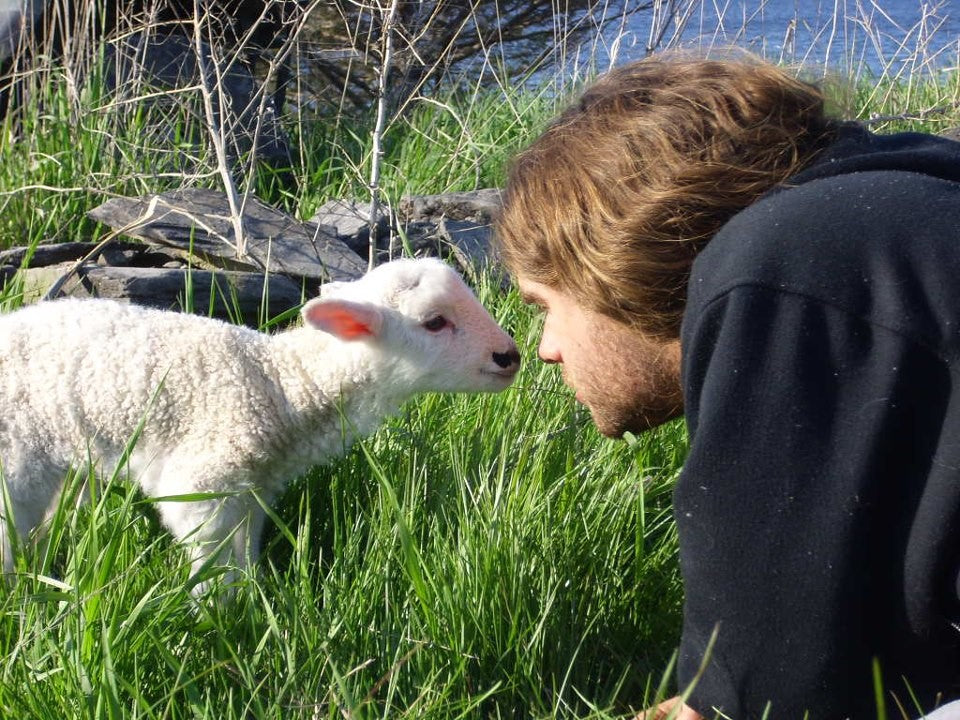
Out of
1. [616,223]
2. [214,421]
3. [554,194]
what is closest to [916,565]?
[616,223]

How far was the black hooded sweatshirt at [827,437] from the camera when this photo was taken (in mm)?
1547

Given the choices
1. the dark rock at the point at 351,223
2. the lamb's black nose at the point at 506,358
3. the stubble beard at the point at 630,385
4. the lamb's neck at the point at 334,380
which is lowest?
the dark rock at the point at 351,223

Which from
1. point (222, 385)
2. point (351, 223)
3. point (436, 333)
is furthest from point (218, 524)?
point (351, 223)

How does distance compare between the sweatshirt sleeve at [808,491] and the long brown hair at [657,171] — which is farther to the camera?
the long brown hair at [657,171]

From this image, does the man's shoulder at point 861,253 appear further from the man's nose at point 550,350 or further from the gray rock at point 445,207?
the gray rock at point 445,207

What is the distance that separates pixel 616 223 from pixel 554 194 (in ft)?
0.55

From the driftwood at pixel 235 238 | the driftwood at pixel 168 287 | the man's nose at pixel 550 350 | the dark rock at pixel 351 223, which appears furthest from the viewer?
the dark rock at pixel 351 223

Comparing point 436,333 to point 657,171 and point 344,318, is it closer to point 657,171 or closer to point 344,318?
point 344,318

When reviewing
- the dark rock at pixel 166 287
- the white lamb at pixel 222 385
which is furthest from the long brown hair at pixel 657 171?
the dark rock at pixel 166 287

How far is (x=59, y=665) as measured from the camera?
185 centimetres

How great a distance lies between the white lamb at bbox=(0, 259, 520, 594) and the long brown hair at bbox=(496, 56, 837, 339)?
900mm

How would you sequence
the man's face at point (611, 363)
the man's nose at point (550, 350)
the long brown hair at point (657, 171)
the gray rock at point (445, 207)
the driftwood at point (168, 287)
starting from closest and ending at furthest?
the long brown hair at point (657, 171) < the man's face at point (611, 363) < the man's nose at point (550, 350) < the driftwood at point (168, 287) < the gray rock at point (445, 207)

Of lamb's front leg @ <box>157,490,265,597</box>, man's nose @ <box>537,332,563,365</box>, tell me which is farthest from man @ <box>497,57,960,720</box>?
lamb's front leg @ <box>157,490,265,597</box>

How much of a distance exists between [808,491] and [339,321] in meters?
1.53
